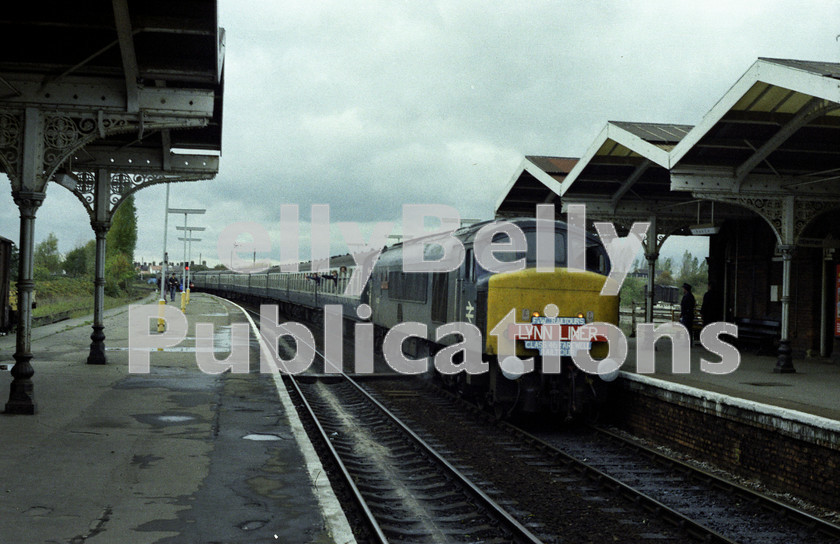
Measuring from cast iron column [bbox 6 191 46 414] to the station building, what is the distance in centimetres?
991

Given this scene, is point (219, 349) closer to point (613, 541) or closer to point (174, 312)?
point (613, 541)

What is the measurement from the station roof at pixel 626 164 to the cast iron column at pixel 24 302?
33.7ft

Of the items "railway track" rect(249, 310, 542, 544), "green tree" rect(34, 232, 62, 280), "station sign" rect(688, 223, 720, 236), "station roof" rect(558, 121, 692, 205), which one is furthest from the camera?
"green tree" rect(34, 232, 62, 280)

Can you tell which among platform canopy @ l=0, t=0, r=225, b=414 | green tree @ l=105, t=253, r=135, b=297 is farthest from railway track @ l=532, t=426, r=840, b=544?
green tree @ l=105, t=253, r=135, b=297

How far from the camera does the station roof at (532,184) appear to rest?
64.5 feet

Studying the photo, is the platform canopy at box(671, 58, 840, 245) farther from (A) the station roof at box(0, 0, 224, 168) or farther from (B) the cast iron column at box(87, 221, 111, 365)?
(B) the cast iron column at box(87, 221, 111, 365)

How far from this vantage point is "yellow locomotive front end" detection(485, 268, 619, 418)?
1104 centimetres

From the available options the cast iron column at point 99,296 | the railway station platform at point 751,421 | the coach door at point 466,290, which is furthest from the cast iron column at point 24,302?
the railway station platform at point 751,421

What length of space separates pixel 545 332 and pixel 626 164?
7446 millimetres

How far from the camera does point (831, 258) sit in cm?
1571

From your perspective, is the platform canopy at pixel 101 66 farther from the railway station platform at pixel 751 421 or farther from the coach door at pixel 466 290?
the railway station platform at pixel 751 421

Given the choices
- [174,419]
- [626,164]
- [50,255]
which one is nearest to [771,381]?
[626,164]

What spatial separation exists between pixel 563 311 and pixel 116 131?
21.9ft

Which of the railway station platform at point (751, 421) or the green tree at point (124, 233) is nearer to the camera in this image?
the railway station platform at point (751, 421)
